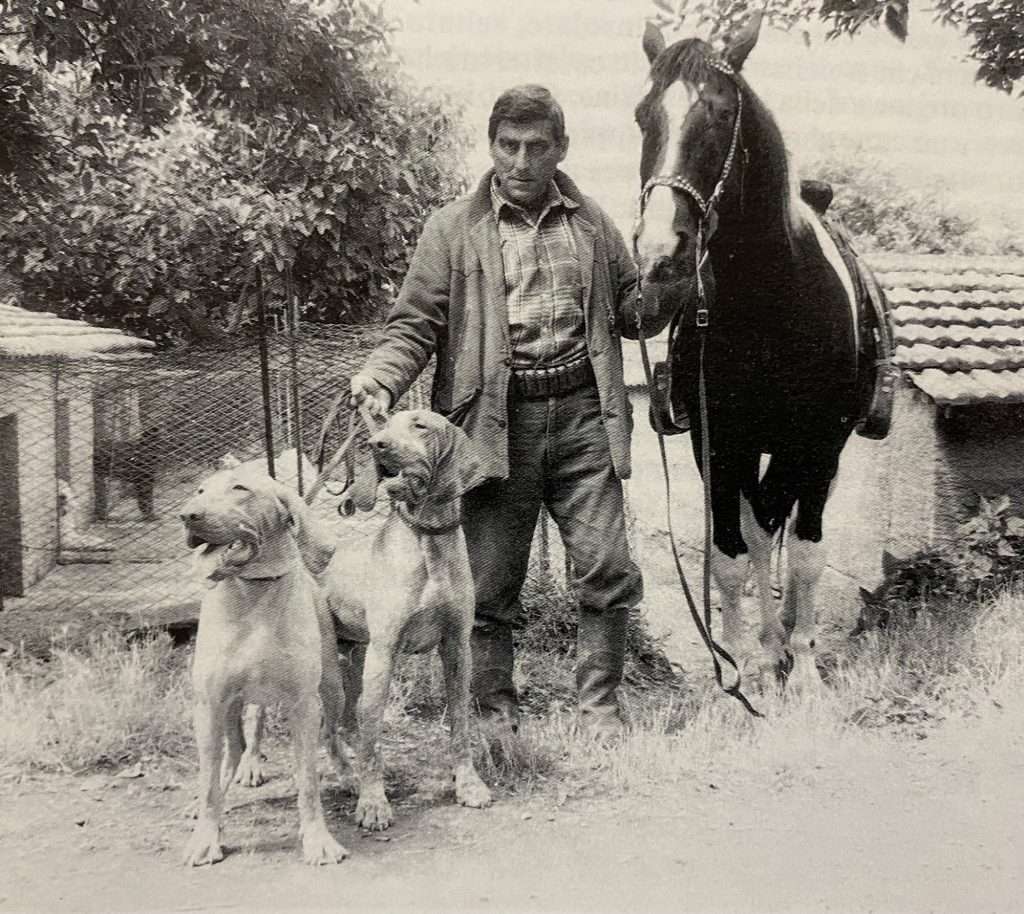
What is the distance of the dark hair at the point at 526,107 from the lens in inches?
132

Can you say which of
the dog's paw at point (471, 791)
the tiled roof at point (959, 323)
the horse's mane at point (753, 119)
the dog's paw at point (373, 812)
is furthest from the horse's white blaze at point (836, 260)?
the dog's paw at point (373, 812)

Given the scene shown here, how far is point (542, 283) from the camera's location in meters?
3.47

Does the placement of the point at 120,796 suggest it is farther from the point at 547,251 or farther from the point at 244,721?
the point at 547,251

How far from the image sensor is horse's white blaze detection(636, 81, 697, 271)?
3.06m

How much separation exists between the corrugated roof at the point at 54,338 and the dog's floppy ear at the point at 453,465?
103 inches

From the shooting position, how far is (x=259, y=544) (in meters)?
2.58

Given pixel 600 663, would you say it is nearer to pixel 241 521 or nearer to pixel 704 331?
pixel 704 331

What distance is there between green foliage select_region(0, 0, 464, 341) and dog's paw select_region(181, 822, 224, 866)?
204 centimetres

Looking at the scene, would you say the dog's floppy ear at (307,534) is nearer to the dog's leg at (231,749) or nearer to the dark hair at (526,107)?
the dog's leg at (231,749)

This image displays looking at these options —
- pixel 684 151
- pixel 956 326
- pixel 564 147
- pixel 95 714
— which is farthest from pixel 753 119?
pixel 95 714

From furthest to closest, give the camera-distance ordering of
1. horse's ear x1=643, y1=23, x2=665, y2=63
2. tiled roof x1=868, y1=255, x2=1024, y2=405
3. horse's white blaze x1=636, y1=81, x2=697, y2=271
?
tiled roof x1=868, y1=255, x2=1024, y2=405, horse's ear x1=643, y1=23, x2=665, y2=63, horse's white blaze x1=636, y1=81, x2=697, y2=271

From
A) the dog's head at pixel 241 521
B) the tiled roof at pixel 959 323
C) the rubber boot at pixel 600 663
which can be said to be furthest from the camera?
the tiled roof at pixel 959 323

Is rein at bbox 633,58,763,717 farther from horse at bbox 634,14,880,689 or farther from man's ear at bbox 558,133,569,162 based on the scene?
man's ear at bbox 558,133,569,162

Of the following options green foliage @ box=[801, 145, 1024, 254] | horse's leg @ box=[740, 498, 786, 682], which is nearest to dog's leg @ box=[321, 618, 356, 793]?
horse's leg @ box=[740, 498, 786, 682]
